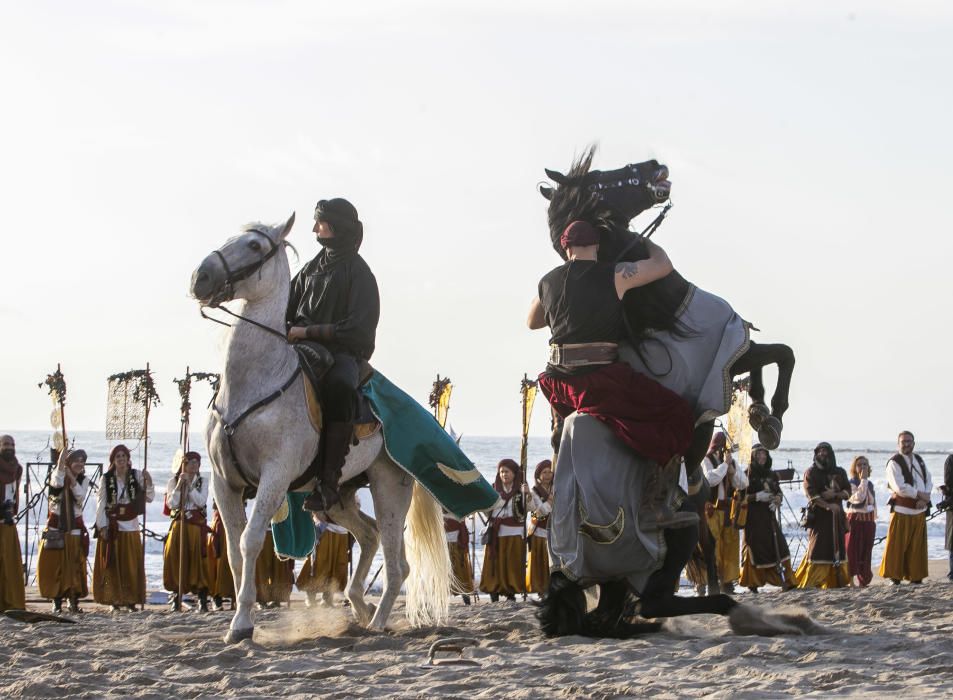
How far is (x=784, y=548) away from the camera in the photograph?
15.9m

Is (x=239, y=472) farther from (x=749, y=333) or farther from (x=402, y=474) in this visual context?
(x=749, y=333)

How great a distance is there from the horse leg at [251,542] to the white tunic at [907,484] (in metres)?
9.64

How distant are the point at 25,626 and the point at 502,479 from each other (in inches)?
276

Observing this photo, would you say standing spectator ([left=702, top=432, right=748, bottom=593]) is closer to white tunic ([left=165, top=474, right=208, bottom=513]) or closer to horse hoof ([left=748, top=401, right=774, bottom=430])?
white tunic ([left=165, top=474, right=208, bottom=513])

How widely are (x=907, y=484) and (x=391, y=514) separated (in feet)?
27.9

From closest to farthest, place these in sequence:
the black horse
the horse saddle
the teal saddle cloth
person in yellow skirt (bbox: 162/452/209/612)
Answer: the black horse < the horse saddle < the teal saddle cloth < person in yellow skirt (bbox: 162/452/209/612)

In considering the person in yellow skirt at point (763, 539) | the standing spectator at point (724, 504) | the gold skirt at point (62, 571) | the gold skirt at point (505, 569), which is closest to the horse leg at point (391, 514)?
the gold skirt at point (62, 571)

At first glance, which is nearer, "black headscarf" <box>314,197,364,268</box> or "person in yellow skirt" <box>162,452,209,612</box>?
"black headscarf" <box>314,197,364,268</box>

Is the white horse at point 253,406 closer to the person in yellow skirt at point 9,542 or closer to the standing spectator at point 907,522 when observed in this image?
the person in yellow skirt at point 9,542

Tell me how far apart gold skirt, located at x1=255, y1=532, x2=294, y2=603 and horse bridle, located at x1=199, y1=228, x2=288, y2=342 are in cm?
654

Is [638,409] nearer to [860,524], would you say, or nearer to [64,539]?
[64,539]

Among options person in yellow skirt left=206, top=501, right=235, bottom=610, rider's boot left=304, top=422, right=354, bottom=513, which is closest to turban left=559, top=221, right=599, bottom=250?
rider's boot left=304, top=422, right=354, bottom=513

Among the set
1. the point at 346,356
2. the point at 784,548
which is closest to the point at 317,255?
the point at 346,356

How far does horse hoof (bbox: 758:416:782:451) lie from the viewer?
855 centimetres
